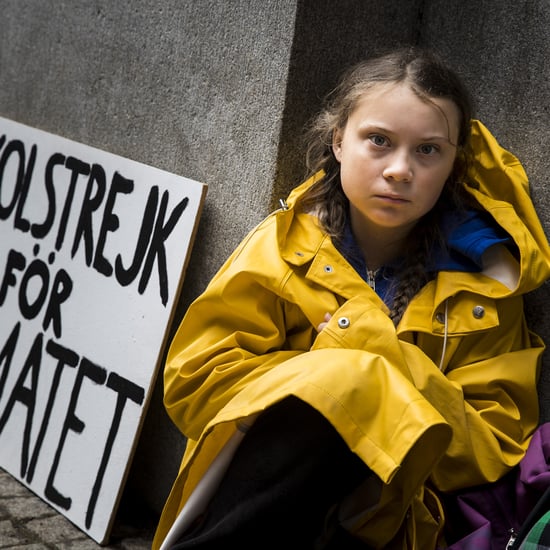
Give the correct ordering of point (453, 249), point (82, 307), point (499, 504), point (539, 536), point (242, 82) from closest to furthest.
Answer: point (539, 536), point (499, 504), point (453, 249), point (242, 82), point (82, 307)

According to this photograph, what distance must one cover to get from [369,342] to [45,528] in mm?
1478

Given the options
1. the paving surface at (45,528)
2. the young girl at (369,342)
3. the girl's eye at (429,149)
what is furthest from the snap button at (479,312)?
the paving surface at (45,528)

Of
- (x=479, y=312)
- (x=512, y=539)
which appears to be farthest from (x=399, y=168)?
(x=512, y=539)

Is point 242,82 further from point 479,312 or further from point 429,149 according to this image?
point 479,312

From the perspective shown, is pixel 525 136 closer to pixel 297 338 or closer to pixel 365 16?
pixel 365 16

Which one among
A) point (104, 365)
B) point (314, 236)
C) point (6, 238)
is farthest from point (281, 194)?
point (6, 238)

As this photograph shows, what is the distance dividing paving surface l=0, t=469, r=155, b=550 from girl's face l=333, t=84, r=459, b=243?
4.69 ft

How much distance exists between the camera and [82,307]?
3254 mm

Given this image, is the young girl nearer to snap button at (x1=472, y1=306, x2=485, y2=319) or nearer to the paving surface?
snap button at (x1=472, y1=306, x2=485, y2=319)

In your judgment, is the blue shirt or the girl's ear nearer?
the blue shirt

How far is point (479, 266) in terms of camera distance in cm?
241

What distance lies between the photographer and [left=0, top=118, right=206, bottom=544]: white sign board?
2.98m

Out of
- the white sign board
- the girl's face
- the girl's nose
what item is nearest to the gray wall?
the white sign board

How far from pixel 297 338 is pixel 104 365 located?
0.94m
